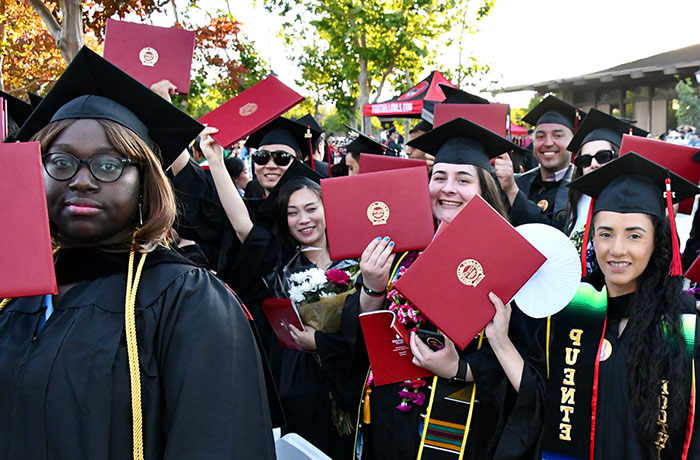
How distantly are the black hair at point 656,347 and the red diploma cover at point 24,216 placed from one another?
79.2 inches

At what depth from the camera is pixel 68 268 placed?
5.57ft

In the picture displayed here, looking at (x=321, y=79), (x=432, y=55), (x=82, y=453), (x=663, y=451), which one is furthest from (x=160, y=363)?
(x=321, y=79)

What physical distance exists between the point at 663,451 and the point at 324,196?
1.69 m

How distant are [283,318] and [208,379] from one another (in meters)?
1.73

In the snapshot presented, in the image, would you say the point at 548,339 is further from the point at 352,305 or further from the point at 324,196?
the point at 324,196

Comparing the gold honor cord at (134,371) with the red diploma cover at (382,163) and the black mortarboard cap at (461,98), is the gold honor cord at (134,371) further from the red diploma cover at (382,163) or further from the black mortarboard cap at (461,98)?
the black mortarboard cap at (461,98)

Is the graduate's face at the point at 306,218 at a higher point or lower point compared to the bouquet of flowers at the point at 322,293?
higher

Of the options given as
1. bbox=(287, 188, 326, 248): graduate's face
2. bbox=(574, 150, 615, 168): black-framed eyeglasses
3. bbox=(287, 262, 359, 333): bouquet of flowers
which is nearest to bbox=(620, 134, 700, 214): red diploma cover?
bbox=(574, 150, 615, 168): black-framed eyeglasses

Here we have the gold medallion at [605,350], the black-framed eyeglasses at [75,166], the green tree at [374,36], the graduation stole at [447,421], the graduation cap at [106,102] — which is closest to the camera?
the black-framed eyeglasses at [75,166]

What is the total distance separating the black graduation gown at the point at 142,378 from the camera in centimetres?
147

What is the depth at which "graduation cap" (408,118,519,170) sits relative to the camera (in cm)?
312

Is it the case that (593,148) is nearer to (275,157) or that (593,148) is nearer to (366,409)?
(275,157)

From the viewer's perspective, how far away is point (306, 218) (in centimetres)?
365

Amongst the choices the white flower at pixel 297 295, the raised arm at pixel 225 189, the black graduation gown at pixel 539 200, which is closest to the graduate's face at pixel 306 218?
the raised arm at pixel 225 189
